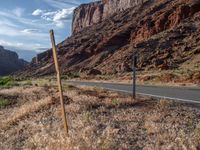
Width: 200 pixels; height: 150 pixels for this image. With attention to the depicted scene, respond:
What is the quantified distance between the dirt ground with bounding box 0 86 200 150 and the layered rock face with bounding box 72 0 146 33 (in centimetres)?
11105

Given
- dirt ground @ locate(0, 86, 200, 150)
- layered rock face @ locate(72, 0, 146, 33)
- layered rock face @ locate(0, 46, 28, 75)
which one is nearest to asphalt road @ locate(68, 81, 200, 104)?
dirt ground @ locate(0, 86, 200, 150)

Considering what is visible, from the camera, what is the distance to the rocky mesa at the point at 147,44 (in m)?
55.0

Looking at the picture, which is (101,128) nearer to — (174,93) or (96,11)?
(174,93)

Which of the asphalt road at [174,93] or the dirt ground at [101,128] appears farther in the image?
the asphalt road at [174,93]

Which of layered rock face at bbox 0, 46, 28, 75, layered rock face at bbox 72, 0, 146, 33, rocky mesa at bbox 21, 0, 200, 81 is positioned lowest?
layered rock face at bbox 0, 46, 28, 75

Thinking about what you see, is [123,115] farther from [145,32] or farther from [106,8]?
[106,8]

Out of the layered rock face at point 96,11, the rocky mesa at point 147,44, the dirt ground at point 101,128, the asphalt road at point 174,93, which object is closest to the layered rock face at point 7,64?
the layered rock face at point 96,11

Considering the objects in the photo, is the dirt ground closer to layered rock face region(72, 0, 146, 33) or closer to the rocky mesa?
the rocky mesa

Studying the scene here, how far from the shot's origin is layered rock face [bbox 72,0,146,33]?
129500mm

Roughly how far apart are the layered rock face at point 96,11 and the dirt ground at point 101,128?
11105 centimetres

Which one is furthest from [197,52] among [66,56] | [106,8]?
[106,8]

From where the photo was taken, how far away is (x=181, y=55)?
5369 centimetres

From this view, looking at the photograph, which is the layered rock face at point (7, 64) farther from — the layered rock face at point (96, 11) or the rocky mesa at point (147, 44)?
the rocky mesa at point (147, 44)

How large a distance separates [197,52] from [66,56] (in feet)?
166
